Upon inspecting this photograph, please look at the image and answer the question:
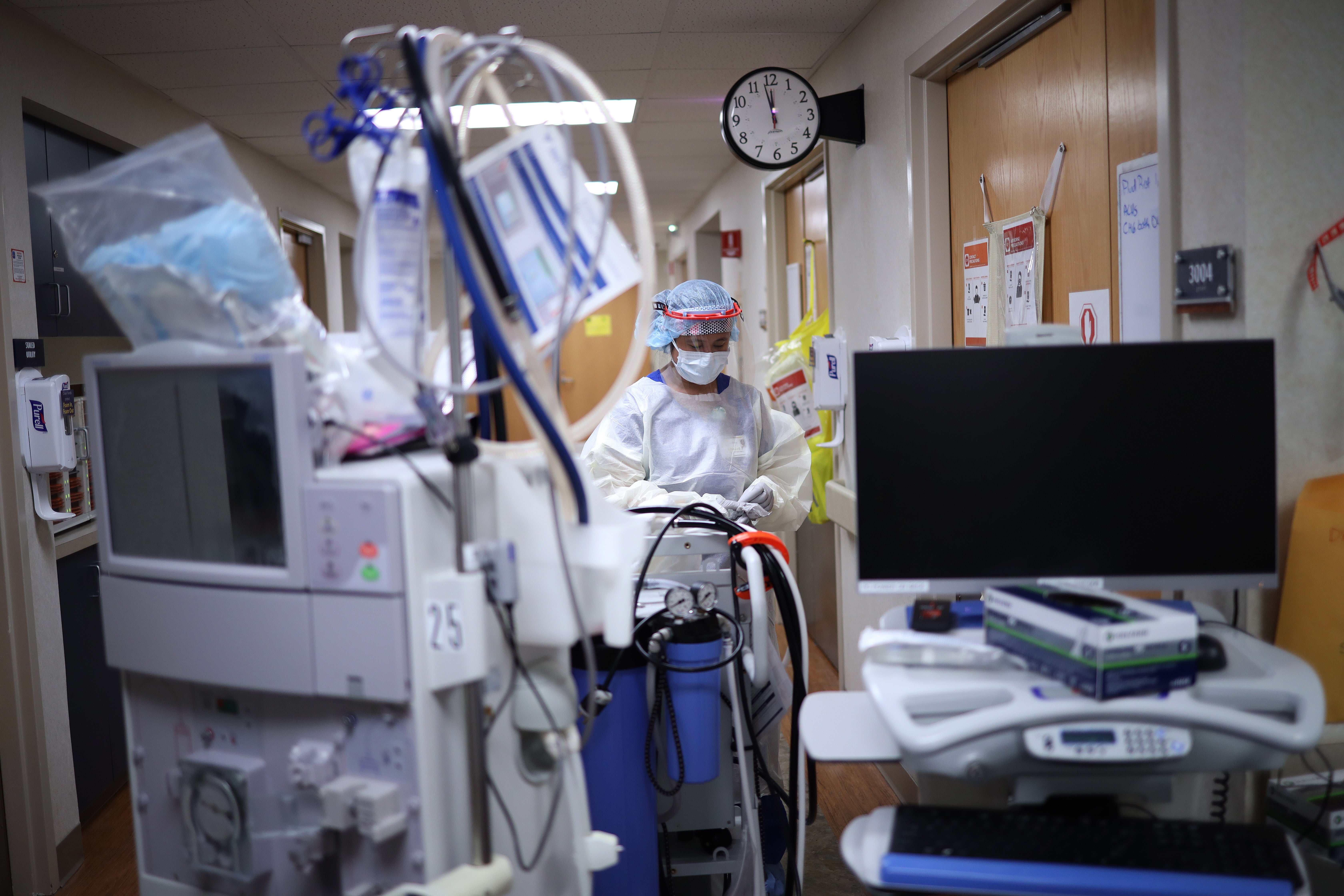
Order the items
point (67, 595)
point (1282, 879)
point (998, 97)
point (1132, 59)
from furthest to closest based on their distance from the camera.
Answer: point (67, 595), point (998, 97), point (1132, 59), point (1282, 879)

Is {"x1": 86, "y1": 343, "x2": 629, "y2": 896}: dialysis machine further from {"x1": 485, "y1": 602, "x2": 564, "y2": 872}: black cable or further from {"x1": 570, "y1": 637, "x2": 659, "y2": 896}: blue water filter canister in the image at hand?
{"x1": 570, "y1": 637, "x2": 659, "y2": 896}: blue water filter canister

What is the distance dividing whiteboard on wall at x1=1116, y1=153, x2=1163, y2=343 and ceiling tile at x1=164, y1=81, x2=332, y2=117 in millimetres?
2848

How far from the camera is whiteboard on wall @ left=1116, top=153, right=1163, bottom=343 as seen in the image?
1716mm

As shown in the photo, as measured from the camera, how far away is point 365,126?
1.10 meters

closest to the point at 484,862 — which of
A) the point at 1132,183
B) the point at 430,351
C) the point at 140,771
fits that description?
the point at 140,771

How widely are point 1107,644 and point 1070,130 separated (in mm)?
1295

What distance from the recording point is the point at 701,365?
2.79m

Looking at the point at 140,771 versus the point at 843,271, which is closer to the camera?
the point at 140,771

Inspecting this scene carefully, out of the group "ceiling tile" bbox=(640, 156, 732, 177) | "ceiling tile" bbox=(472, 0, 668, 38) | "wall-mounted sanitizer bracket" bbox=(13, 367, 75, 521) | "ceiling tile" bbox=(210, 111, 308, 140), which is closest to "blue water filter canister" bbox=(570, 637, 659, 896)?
"wall-mounted sanitizer bracket" bbox=(13, 367, 75, 521)

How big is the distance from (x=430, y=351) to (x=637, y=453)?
1.69 metres

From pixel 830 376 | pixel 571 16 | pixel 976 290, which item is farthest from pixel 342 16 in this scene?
pixel 976 290

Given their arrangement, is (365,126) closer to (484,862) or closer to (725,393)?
(484,862)

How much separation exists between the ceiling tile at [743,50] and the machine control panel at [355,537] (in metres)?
2.47

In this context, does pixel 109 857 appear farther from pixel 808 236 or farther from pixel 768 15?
pixel 808 236
